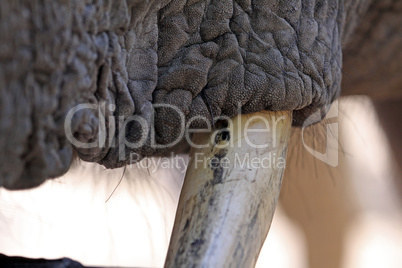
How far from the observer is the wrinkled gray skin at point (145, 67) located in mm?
741

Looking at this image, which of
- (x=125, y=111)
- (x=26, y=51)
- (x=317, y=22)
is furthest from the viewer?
(x=317, y=22)

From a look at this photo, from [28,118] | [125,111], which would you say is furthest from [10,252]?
[28,118]

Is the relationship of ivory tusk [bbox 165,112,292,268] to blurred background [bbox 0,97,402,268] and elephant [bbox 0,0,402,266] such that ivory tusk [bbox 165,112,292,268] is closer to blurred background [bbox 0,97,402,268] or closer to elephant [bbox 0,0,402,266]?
elephant [bbox 0,0,402,266]

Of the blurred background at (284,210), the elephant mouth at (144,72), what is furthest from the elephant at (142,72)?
the blurred background at (284,210)

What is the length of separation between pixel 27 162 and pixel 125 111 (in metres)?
0.18

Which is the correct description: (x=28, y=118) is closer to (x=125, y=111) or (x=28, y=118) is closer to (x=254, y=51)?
(x=125, y=111)

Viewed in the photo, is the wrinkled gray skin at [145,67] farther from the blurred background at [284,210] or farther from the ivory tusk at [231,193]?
the blurred background at [284,210]

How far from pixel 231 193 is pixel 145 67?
0.20 meters

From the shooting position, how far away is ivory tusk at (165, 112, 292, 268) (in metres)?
0.88

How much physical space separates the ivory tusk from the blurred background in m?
0.29

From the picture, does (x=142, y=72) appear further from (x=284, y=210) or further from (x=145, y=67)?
(x=284, y=210)

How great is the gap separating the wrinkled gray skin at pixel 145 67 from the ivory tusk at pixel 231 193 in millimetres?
34

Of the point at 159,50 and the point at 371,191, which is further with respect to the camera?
the point at 371,191

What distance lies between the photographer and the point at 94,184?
1733 mm
